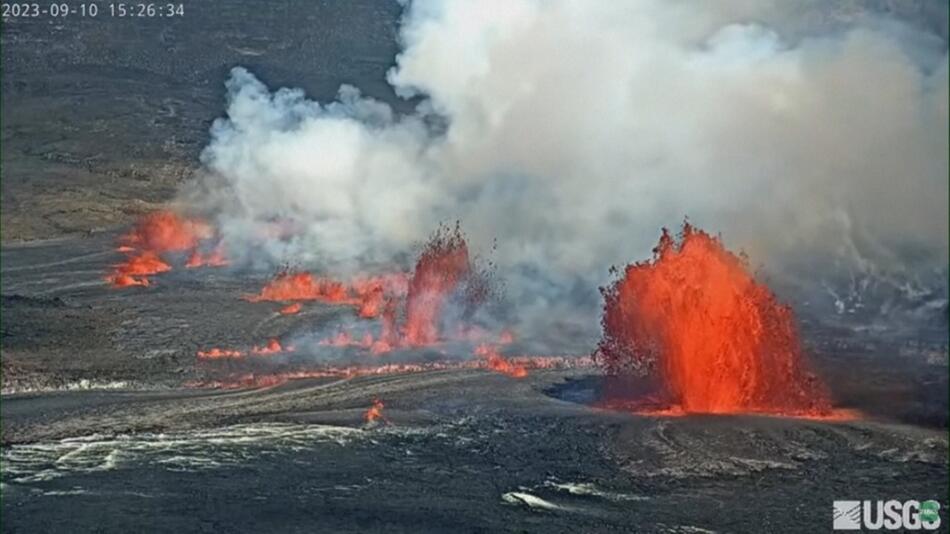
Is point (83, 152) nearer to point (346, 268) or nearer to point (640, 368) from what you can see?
point (346, 268)

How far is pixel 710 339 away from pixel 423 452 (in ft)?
19.8

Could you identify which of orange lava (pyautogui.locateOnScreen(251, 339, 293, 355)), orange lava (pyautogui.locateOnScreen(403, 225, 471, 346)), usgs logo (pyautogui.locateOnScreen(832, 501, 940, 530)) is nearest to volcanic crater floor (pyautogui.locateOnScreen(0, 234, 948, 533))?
usgs logo (pyautogui.locateOnScreen(832, 501, 940, 530))

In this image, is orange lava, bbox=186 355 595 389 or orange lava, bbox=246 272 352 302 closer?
orange lava, bbox=186 355 595 389

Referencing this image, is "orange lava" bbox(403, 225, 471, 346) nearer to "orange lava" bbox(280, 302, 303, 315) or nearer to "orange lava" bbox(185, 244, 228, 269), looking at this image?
"orange lava" bbox(280, 302, 303, 315)

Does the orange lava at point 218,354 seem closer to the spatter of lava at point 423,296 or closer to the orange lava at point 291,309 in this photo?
the spatter of lava at point 423,296

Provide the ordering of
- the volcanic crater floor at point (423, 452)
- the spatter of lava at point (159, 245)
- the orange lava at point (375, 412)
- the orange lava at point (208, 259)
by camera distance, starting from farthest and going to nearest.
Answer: the orange lava at point (208, 259)
the spatter of lava at point (159, 245)
the orange lava at point (375, 412)
the volcanic crater floor at point (423, 452)

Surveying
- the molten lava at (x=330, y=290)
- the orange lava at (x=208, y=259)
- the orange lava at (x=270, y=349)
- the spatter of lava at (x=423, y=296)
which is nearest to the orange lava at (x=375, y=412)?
the spatter of lava at (x=423, y=296)

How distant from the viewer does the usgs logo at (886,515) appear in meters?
12.4

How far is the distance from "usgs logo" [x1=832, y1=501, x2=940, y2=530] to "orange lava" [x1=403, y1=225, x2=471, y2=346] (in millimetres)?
10182

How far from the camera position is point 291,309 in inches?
942

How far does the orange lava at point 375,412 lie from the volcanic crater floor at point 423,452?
0.11 meters

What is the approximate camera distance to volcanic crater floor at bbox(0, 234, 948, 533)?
1276cm

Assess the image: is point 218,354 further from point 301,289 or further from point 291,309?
point 301,289

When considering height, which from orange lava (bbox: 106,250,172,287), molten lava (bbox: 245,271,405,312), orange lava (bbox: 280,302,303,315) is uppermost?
orange lava (bbox: 106,250,172,287)
